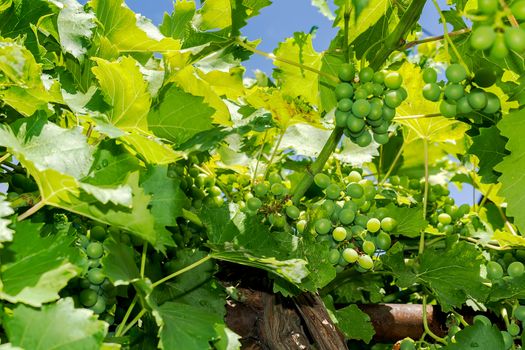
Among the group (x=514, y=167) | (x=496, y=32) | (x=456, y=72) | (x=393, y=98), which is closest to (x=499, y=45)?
(x=496, y=32)

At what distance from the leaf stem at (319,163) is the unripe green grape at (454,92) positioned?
0.29 meters

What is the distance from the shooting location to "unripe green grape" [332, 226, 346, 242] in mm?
1602

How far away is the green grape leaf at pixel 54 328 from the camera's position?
1.03 m

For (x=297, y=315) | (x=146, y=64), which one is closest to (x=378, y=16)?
(x=146, y=64)

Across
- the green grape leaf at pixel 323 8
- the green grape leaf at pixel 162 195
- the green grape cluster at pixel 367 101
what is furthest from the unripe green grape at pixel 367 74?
the green grape leaf at pixel 323 8

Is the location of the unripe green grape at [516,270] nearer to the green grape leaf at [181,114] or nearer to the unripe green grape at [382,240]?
the unripe green grape at [382,240]

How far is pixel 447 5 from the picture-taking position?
192 centimetres

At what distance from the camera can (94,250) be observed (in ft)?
4.45

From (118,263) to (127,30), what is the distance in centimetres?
88

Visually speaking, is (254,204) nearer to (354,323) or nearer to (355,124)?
(355,124)

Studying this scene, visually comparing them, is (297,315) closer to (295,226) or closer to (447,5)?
(295,226)

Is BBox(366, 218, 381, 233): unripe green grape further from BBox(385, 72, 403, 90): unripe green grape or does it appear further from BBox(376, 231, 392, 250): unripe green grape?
BBox(385, 72, 403, 90): unripe green grape

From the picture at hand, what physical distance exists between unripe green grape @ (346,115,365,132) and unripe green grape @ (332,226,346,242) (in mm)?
267

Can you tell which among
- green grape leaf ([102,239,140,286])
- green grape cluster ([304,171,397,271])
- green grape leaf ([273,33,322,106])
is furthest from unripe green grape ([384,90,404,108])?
green grape leaf ([102,239,140,286])
